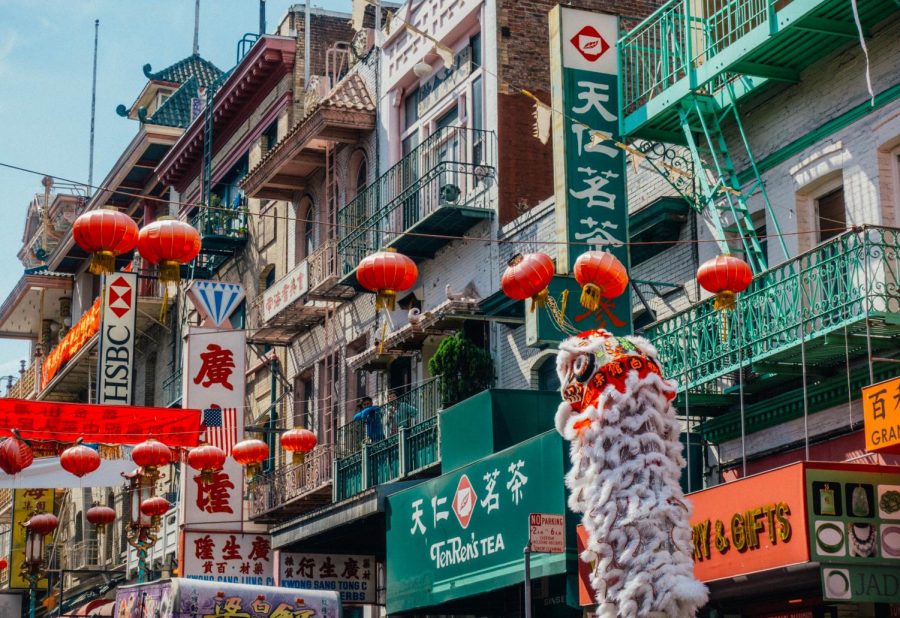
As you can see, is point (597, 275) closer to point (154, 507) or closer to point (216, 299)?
point (154, 507)

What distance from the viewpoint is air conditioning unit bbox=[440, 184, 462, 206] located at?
2703 cm

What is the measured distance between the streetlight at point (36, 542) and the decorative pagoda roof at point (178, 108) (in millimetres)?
13246

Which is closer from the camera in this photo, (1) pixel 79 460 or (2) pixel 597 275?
(2) pixel 597 275

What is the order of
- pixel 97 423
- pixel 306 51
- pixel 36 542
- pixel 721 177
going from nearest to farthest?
pixel 721 177, pixel 97 423, pixel 306 51, pixel 36 542

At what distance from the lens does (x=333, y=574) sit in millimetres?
28688

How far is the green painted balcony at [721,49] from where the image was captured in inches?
704

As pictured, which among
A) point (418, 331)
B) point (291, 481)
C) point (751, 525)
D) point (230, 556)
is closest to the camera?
point (751, 525)

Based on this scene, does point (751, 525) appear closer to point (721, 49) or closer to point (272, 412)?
point (721, 49)

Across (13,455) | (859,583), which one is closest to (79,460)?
(13,455)

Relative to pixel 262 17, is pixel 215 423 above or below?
below

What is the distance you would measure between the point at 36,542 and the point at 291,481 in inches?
642

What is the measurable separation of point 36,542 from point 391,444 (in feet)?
71.4

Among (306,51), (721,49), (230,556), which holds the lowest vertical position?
(230,556)

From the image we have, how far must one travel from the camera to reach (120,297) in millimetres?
45781
